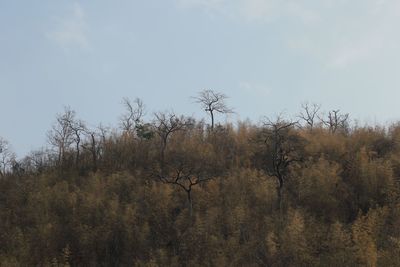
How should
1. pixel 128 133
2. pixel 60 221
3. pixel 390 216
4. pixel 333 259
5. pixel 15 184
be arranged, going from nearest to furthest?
pixel 333 259
pixel 390 216
pixel 60 221
pixel 15 184
pixel 128 133

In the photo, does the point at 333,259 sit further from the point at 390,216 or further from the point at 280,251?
the point at 390,216

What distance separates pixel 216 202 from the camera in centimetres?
4141

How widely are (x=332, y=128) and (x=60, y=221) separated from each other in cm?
3138

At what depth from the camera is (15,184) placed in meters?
50.8

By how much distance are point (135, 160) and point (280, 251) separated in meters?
21.6

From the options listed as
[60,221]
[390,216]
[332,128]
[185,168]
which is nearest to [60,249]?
[60,221]

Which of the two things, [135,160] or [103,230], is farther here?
[135,160]

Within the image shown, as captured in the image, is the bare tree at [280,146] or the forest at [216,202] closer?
the forest at [216,202]

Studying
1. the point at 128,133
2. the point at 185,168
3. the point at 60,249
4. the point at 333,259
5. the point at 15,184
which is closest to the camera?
the point at 333,259

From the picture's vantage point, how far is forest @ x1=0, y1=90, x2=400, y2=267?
34656 millimetres

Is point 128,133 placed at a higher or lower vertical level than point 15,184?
higher

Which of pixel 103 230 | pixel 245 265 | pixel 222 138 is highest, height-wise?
pixel 222 138

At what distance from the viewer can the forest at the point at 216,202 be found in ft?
114

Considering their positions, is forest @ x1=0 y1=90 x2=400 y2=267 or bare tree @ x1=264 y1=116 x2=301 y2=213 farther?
bare tree @ x1=264 y1=116 x2=301 y2=213
